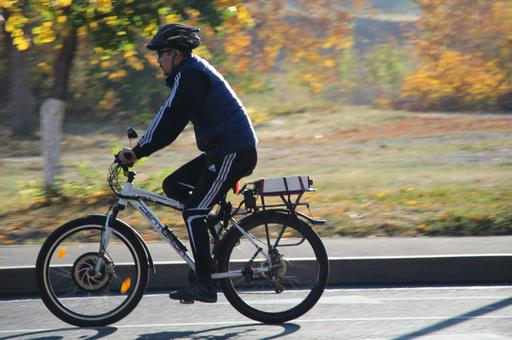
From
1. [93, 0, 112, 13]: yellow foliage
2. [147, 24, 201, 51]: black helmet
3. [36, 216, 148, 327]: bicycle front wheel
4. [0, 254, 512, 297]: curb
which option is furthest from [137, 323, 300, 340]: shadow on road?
[93, 0, 112, 13]: yellow foliage

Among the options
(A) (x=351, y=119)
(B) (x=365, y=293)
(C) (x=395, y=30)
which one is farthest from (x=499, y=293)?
(C) (x=395, y=30)

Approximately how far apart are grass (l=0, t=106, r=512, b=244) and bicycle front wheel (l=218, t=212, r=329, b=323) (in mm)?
3203

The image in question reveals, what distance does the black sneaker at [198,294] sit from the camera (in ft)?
20.9

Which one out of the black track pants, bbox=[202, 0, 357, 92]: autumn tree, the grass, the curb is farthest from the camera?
bbox=[202, 0, 357, 92]: autumn tree

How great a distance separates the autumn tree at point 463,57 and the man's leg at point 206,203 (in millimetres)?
15117

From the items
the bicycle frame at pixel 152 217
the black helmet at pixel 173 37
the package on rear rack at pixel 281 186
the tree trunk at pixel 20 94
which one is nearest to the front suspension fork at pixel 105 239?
the bicycle frame at pixel 152 217

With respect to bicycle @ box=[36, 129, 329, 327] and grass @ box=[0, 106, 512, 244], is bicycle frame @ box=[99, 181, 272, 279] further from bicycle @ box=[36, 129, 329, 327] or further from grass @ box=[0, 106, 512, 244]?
grass @ box=[0, 106, 512, 244]

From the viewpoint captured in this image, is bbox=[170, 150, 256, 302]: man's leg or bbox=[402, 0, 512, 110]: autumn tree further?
bbox=[402, 0, 512, 110]: autumn tree

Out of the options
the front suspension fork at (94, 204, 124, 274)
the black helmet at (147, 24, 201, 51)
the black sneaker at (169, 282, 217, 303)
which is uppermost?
the black helmet at (147, 24, 201, 51)

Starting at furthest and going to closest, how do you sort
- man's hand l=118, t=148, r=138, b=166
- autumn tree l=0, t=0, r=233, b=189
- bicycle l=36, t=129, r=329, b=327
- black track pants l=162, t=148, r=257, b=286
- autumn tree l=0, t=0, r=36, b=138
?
autumn tree l=0, t=0, r=36, b=138 < autumn tree l=0, t=0, r=233, b=189 < bicycle l=36, t=129, r=329, b=327 < black track pants l=162, t=148, r=257, b=286 < man's hand l=118, t=148, r=138, b=166

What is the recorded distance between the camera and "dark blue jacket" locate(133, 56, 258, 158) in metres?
6.20

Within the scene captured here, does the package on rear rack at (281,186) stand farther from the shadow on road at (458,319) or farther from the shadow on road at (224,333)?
the shadow on road at (458,319)

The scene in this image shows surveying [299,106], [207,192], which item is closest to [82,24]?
[207,192]

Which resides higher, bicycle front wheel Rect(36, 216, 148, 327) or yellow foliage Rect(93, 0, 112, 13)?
yellow foliage Rect(93, 0, 112, 13)
